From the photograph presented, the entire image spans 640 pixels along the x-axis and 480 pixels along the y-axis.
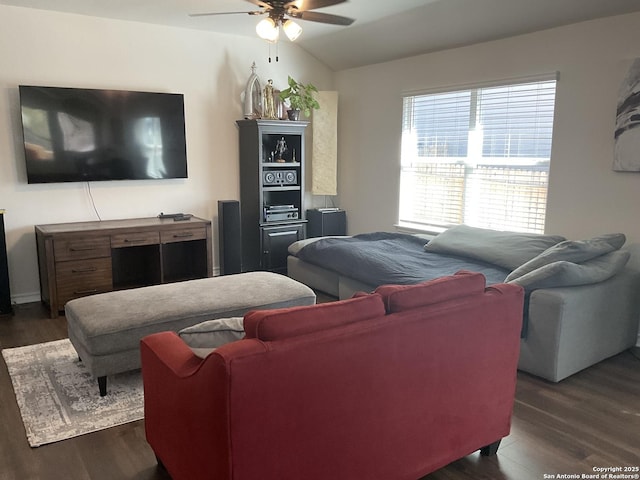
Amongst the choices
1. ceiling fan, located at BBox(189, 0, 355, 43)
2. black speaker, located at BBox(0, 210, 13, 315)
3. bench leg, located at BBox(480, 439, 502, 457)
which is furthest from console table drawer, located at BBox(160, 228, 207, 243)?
bench leg, located at BBox(480, 439, 502, 457)

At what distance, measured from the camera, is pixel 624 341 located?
364 cm

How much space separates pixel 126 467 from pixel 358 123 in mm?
4657

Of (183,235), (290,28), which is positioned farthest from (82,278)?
(290,28)

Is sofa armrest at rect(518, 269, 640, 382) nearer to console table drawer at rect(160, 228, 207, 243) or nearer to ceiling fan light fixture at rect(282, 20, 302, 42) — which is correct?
ceiling fan light fixture at rect(282, 20, 302, 42)

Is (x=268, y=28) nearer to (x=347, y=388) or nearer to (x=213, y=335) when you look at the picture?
(x=213, y=335)

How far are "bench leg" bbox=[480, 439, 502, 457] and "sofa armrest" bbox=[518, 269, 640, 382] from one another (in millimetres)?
942

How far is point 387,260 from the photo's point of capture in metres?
4.21

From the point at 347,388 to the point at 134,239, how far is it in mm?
3323

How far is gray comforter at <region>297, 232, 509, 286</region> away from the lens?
12.9 feet

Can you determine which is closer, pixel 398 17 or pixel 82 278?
pixel 82 278

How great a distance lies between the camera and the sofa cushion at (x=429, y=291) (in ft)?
6.53

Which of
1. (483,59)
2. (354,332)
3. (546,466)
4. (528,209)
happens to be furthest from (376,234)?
(354,332)

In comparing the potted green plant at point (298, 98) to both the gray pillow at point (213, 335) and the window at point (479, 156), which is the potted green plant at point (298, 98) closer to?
the window at point (479, 156)

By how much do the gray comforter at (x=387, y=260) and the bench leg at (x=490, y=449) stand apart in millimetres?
1439
